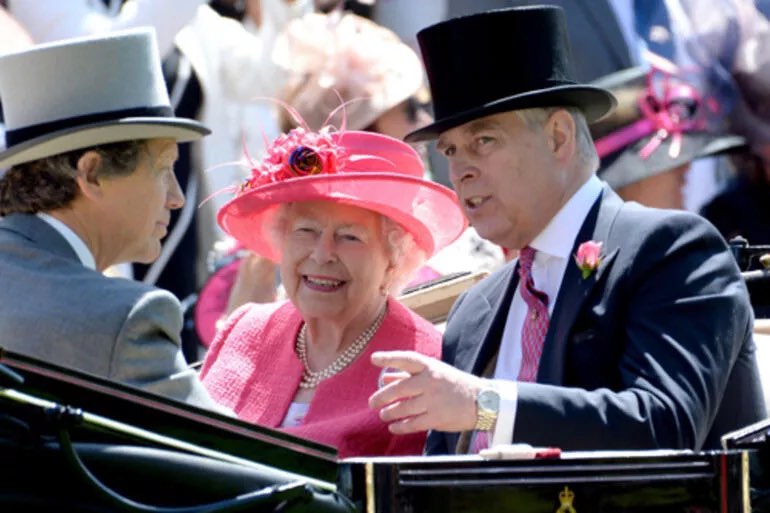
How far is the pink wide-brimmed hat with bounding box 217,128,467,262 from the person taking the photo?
157 inches

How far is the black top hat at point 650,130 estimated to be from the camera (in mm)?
6457

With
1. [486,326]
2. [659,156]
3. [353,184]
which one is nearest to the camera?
[486,326]

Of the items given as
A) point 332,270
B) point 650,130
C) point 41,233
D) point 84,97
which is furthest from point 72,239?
point 650,130

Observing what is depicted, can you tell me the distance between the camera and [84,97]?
3.46 metres

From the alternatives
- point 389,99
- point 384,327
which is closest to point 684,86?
point 389,99

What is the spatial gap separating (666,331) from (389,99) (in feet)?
10.4

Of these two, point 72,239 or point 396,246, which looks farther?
point 396,246

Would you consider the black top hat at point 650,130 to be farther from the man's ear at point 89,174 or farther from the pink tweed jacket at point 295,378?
the man's ear at point 89,174

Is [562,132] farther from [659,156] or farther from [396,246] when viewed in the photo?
[659,156]

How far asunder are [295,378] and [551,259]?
2.40 feet

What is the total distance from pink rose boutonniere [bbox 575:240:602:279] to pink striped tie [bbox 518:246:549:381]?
0.14 meters

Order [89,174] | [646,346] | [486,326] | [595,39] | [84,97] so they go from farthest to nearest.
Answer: [595,39], [486,326], [84,97], [89,174], [646,346]

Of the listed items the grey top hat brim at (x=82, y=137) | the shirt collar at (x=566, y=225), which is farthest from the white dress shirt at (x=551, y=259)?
the grey top hat brim at (x=82, y=137)

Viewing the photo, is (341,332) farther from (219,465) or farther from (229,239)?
(229,239)
